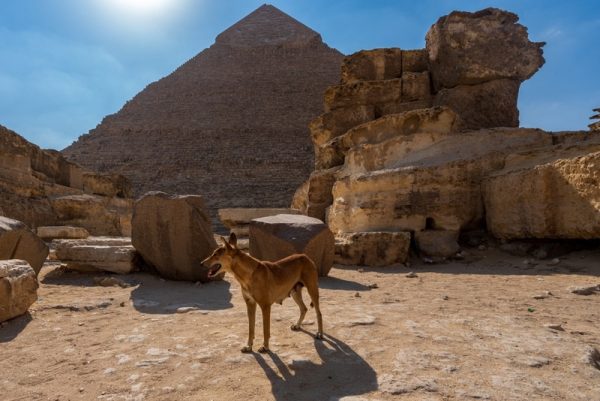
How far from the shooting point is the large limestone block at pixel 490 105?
27.9 ft

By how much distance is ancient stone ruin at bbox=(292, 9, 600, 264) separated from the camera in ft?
17.1

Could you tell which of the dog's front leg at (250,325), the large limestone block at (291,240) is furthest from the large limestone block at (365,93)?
the dog's front leg at (250,325)

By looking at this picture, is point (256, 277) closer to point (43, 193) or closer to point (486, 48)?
point (486, 48)

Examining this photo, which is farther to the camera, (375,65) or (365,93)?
(375,65)

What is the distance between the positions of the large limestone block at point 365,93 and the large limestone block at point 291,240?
5557 millimetres

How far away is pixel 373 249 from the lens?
19.3ft

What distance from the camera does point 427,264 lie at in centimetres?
573

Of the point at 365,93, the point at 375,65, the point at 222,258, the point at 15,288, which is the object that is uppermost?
the point at 375,65

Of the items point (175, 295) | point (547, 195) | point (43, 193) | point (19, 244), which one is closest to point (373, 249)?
point (547, 195)

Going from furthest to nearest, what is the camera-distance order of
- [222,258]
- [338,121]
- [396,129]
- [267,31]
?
[267,31]
[338,121]
[396,129]
[222,258]

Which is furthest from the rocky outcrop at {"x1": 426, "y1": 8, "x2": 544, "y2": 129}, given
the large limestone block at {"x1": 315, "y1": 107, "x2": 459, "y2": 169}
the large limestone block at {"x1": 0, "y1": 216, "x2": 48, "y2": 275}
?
the large limestone block at {"x1": 0, "y1": 216, "x2": 48, "y2": 275}

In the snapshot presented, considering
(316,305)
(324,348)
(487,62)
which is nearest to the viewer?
(324,348)

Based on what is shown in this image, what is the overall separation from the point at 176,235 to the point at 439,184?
3.84 metres

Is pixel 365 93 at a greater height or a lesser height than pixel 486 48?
lesser
